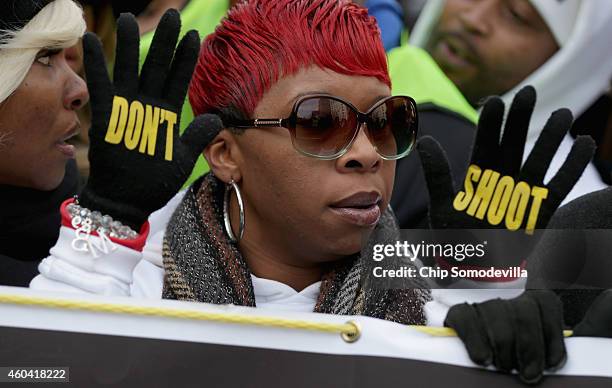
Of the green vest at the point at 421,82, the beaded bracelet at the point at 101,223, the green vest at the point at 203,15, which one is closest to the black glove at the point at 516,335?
the beaded bracelet at the point at 101,223

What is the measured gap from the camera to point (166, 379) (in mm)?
1531

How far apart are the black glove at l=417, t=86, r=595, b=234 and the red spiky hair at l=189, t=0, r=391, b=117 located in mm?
227

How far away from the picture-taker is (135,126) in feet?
6.10

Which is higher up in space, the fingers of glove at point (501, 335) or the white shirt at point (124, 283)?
the fingers of glove at point (501, 335)

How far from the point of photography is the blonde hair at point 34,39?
2.14m

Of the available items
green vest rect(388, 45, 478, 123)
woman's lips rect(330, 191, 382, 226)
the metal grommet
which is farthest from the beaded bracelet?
green vest rect(388, 45, 478, 123)

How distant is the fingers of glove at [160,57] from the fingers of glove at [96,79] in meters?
0.07

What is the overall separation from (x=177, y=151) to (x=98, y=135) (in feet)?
0.49

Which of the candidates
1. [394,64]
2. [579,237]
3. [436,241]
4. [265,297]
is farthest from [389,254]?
[394,64]

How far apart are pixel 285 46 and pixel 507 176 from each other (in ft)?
1.70

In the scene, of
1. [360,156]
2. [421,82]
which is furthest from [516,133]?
[421,82]

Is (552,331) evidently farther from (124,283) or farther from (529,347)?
(124,283)

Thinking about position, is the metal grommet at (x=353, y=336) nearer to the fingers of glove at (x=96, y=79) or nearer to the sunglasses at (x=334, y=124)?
the sunglasses at (x=334, y=124)

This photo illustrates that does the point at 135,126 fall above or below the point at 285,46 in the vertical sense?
below
